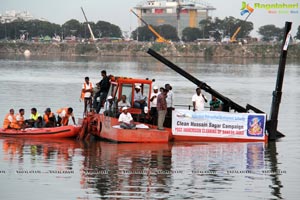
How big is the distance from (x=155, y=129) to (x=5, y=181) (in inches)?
331

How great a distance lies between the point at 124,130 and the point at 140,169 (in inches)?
194

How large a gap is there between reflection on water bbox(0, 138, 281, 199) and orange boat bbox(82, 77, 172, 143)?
36 centimetres

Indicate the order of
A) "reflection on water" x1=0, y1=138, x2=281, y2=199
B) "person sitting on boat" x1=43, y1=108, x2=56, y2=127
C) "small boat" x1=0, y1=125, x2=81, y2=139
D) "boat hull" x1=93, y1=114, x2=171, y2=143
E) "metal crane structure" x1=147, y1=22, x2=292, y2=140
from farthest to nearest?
"person sitting on boat" x1=43, y1=108, x2=56, y2=127, "metal crane structure" x1=147, y1=22, x2=292, y2=140, "small boat" x1=0, y1=125, x2=81, y2=139, "boat hull" x1=93, y1=114, x2=171, y2=143, "reflection on water" x1=0, y1=138, x2=281, y2=199

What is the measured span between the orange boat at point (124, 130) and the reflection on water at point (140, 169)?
358mm

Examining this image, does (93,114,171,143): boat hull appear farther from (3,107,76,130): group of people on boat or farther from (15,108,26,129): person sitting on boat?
(15,108,26,129): person sitting on boat

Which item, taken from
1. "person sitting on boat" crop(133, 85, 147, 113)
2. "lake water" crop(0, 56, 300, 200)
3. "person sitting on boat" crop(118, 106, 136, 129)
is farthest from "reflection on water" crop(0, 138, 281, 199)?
"person sitting on boat" crop(133, 85, 147, 113)

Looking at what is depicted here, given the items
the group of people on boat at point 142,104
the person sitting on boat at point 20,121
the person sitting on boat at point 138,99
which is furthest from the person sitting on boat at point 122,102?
the person sitting on boat at point 20,121

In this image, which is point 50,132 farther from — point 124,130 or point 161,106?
point 161,106

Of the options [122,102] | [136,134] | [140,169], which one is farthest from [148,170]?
[122,102]

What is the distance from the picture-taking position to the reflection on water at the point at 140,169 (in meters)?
23.3

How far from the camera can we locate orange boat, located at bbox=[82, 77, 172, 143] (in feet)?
102

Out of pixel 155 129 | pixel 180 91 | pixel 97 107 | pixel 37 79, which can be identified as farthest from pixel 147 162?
pixel 37 79

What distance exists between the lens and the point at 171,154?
2944 centimetres

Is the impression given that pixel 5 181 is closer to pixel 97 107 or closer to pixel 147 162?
pixel 147 162
